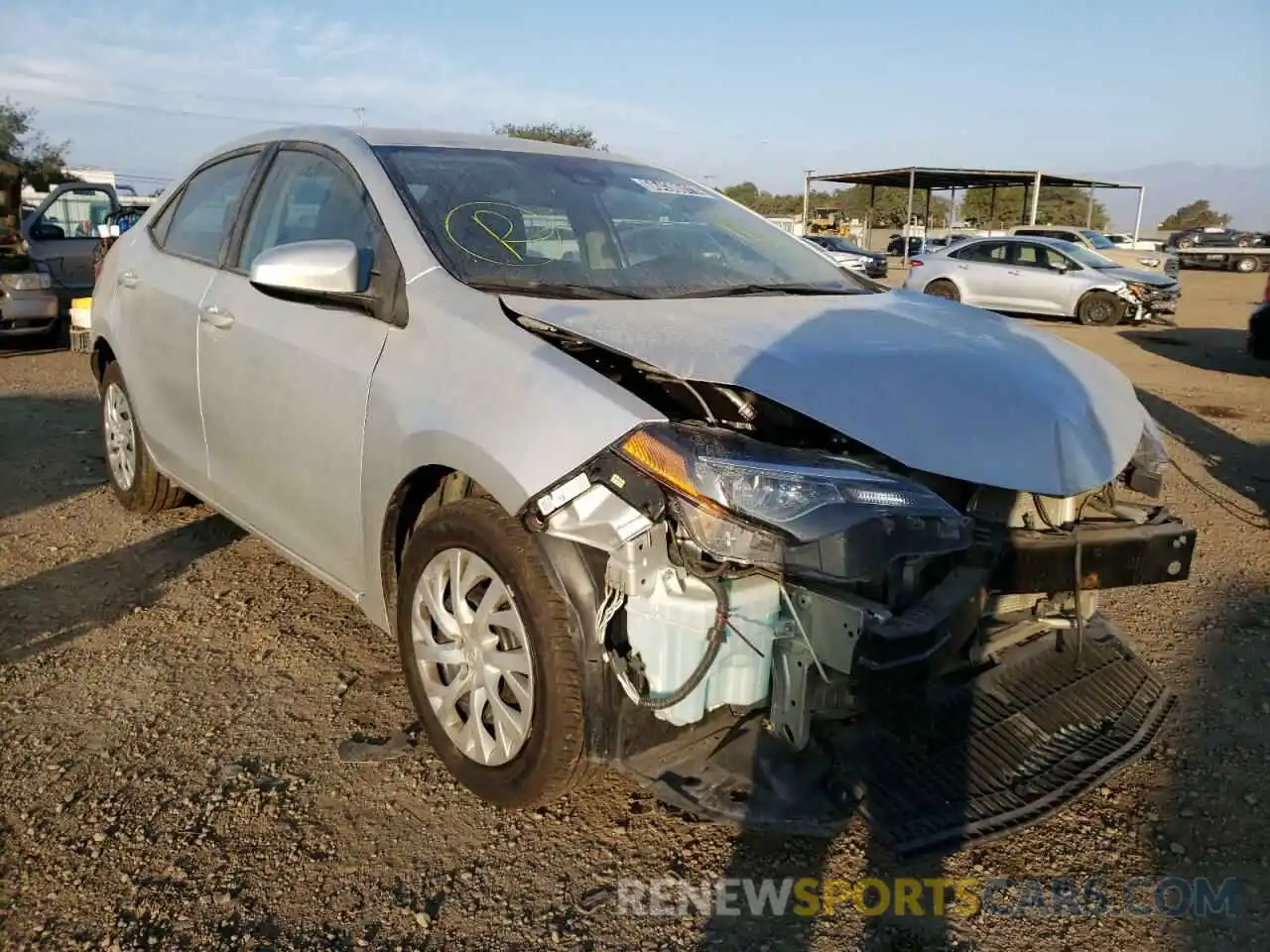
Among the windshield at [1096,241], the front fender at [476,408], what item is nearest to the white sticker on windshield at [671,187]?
the front fender at [476,408]

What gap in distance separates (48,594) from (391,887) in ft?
8.09

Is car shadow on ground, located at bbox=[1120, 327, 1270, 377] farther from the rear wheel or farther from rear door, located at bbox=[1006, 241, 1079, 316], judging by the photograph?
the rear wheel

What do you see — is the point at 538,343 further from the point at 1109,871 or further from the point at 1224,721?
the point at 1224,721

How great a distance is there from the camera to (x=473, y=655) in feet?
8.50

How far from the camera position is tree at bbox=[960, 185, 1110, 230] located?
55.1 m

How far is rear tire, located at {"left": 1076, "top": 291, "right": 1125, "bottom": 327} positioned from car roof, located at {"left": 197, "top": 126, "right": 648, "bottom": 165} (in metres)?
14.5

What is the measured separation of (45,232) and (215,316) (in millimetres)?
9249

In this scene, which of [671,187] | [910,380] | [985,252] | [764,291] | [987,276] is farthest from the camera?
[985,252]

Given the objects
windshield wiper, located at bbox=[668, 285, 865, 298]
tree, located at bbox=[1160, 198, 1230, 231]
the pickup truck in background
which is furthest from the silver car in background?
tree, located at bbox=[1160, 198, 1230, 231]

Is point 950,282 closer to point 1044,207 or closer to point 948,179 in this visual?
point 948,179

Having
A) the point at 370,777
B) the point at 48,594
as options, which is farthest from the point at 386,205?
the point at 48,594

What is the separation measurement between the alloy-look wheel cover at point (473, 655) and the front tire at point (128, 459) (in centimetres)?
240

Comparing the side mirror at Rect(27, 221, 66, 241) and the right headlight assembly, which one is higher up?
the side mirror at Rect(27, 221, 66, 241)

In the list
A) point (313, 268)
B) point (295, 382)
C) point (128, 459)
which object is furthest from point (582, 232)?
point (128, 459)
